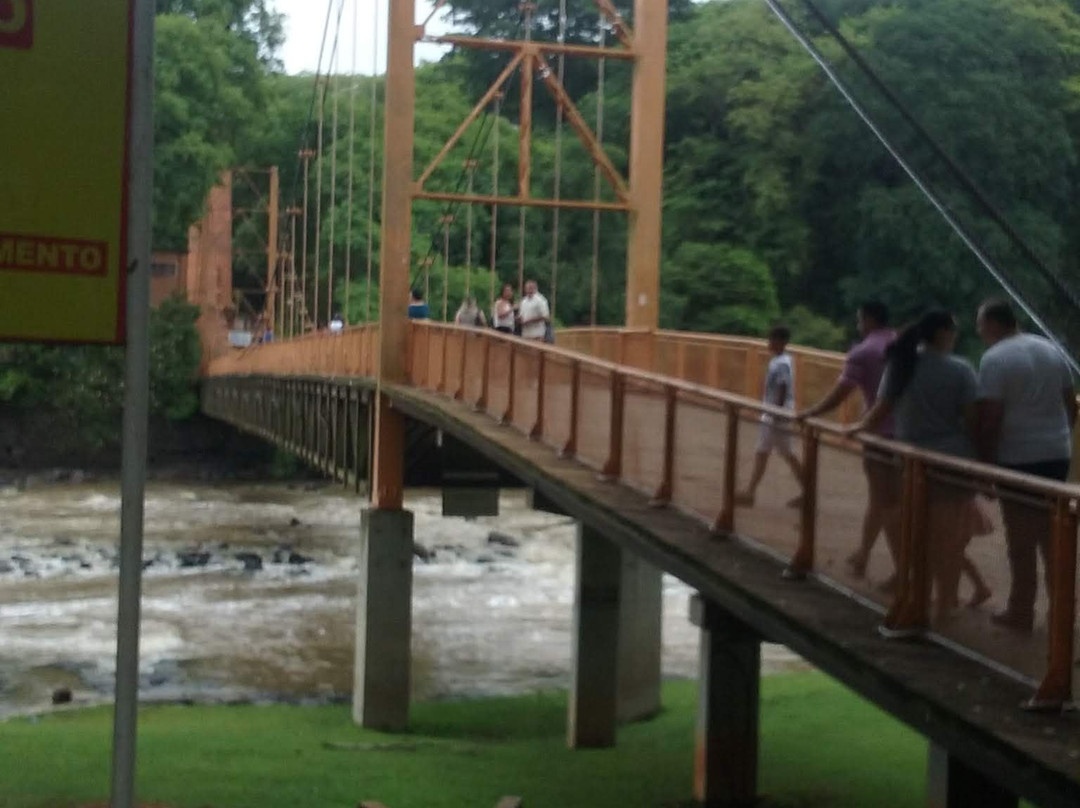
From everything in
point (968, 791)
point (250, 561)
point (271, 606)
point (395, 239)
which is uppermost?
point (395, 239)

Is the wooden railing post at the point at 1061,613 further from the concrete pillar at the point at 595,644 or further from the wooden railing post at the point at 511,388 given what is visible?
the concrete pillar at the point at 595,644

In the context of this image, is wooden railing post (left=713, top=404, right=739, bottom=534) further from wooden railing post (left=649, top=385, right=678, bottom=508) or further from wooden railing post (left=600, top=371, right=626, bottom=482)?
wooden railing post (left=600, top=371, right=626, bottom=482)

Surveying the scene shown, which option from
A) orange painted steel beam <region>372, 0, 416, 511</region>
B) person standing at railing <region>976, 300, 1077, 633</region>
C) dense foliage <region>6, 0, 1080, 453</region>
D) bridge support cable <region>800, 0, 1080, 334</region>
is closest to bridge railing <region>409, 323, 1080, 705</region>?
person standing at railing <region>976, 300, 1077, 633</region>

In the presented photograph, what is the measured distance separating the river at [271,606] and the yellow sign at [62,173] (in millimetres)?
15290

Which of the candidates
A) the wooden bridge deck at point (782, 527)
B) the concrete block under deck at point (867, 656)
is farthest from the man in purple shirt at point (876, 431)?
the concrete block under deck at point (867, 656)

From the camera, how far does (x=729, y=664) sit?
42.6 feet

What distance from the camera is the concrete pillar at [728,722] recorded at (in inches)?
511

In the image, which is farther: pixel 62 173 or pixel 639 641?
pixel 639 641

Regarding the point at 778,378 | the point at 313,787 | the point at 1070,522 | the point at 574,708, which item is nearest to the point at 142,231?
the point at 1070,522

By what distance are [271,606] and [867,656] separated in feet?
73.8

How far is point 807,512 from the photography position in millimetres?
8367

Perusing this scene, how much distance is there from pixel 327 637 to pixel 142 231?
66.9ft

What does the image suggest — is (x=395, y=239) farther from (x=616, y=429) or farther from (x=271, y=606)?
(x=271, y=606)

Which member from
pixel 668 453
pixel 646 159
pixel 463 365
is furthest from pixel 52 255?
pixel 646 159
